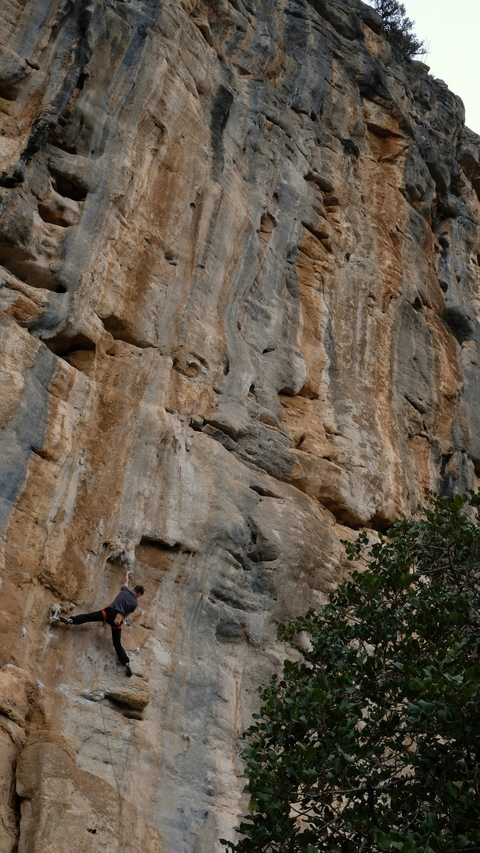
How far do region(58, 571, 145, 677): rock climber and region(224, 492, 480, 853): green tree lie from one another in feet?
6.71

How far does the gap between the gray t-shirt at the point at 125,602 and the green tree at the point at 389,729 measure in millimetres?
2112

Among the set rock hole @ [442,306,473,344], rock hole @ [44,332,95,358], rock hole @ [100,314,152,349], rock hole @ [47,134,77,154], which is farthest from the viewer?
rock hole @ [442,306,473,344]

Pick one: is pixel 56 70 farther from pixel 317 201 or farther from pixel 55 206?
pixel 317 201

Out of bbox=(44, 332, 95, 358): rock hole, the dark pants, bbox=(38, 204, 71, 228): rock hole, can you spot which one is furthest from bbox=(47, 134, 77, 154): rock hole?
the dark pants

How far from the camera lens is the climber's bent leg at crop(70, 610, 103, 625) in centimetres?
1079

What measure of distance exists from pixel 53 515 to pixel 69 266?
393 cm

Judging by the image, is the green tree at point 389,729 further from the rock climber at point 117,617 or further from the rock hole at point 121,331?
the rock hole at point 121,331

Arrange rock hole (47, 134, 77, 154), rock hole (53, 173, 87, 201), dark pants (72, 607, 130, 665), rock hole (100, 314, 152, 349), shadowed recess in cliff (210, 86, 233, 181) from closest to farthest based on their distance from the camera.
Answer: dark pants (72, 607, 130, 665) < rock hole (100, 314, 152, 349) < rock hole (53, 173, 87, 201) < rock hole (47, 134, 77, 154) < shadowed recess in cliff (210, 86, 233, 181)

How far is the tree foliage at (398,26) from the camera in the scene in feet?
97.7

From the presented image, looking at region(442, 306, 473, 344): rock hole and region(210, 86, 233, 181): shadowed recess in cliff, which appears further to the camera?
region(442, 306, 473, 344): rock hole

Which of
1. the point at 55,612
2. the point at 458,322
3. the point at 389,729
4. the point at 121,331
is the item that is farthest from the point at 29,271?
the point at 458,322

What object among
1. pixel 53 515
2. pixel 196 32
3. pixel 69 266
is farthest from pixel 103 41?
pixel 53 515

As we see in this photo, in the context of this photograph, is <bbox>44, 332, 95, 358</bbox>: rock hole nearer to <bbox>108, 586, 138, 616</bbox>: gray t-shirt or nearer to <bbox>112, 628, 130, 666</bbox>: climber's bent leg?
<bbox>108, 586, 138, 616</bbox>: gray t-shirt

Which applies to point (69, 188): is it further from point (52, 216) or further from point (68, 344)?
point (68, 344)
